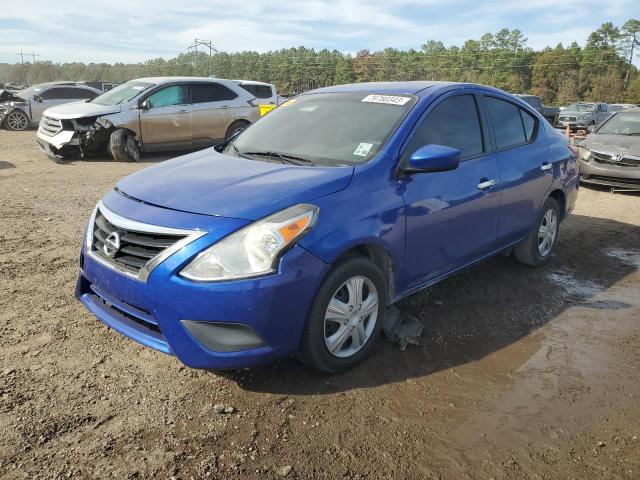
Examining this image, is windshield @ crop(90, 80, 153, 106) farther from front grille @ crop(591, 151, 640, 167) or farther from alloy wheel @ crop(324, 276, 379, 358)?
alloy wheel @ crop(324, 276, 379, 358)

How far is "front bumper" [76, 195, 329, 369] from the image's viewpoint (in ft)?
8.62

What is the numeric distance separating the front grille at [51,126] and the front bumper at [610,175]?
33.2 feet

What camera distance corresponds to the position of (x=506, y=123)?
461 centimetres

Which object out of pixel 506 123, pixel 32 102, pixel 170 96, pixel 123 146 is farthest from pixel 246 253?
pixel 32 102

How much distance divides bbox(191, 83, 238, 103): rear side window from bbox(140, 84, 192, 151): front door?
0.20 meters

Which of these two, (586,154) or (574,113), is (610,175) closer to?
(586,154)

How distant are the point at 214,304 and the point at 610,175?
870cm

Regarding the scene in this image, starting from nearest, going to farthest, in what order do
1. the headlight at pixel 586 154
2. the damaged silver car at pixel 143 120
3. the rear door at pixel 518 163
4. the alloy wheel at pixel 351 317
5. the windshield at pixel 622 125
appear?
the alloy wheel at pixel 351 317
the rear door at pixel 518 163
the headlight at pixel 586 154
the windshield at pixel 622 125
the damaged silver car at pixel 143 120

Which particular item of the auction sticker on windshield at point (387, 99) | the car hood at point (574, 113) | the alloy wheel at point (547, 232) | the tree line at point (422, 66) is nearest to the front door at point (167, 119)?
the auction sticker on windshield at point (387, 99)

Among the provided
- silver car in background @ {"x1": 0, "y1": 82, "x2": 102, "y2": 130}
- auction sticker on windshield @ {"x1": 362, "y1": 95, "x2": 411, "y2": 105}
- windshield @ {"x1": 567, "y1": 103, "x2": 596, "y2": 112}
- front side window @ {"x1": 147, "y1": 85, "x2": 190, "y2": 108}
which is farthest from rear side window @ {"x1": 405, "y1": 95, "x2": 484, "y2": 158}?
windshield @ {"x1": 567, "y1": 103, "x2": 596, "y2": 112}

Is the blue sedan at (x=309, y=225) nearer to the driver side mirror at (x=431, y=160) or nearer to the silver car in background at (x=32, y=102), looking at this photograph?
the driver side mirror at (x=431, y=160)

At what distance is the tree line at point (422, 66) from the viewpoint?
3051 inches

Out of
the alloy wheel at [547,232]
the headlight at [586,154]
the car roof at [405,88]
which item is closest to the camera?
the car roof at [405,88]

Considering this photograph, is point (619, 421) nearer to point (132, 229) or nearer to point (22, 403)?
point (132, 229)
